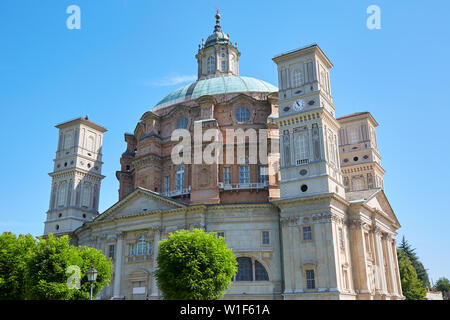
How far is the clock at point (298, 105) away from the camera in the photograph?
40381mm

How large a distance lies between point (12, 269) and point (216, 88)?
3016 cm

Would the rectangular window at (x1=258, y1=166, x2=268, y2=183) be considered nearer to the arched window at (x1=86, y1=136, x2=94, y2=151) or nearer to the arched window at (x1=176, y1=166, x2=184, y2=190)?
the arched window at (x1=176, y1=166, x2=184, y2=190)

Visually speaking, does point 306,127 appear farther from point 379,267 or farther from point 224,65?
point 224,65

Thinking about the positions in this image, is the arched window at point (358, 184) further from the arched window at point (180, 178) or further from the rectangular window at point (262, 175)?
the arched window at point (180, 178)

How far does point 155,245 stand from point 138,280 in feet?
12.5

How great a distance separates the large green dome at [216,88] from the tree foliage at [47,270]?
24774 millimetres

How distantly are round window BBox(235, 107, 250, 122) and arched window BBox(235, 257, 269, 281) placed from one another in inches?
661

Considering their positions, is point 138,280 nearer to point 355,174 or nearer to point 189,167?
point 189,167

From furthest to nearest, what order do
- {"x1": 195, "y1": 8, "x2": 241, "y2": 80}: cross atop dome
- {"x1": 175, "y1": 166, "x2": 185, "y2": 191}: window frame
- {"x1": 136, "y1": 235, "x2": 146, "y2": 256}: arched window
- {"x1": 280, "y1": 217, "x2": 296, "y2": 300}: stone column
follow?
{"x1": 195, "y1": 8, "x2": 241, "y2": 80}: cross atop dome
{"x1": 175, "y1": 166, "x2": 185, "y2": 191}: window frame
{"x1": 136, "y1": 235, "x2": 146, "y2": 256}: arched window
{"x1": 280, "y1": 217, "x2": 296, "y2": 300}: stone column

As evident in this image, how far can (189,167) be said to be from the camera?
4762cm

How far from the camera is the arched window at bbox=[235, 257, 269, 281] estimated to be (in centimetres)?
3838

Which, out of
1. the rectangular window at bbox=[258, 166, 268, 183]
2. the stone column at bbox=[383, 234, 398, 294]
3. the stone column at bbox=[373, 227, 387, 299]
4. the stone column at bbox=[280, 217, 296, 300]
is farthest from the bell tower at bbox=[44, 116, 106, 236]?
the stone column at bbox=[383, 234, 398, 294]

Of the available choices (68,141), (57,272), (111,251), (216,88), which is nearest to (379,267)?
(111,251)
